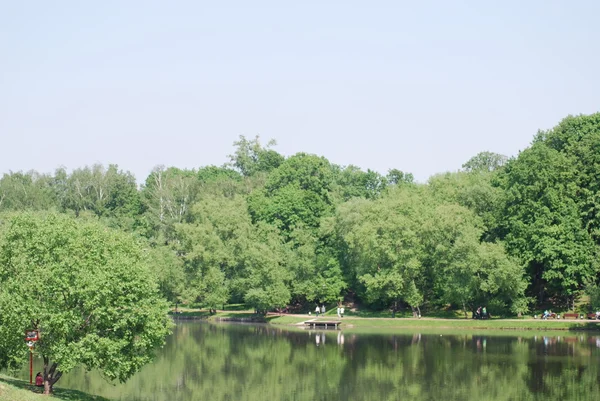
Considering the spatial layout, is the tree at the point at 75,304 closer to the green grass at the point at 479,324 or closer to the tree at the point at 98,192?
the green grass at the point at 479,324

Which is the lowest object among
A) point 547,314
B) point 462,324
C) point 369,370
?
point 369,370

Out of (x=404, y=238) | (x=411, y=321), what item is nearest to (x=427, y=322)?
(x=411, y=321)

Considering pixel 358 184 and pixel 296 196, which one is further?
pixel 358 184

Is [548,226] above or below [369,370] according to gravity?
above

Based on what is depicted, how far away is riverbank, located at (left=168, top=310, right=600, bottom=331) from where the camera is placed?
73375 mm

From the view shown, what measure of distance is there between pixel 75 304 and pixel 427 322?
48.3 metres

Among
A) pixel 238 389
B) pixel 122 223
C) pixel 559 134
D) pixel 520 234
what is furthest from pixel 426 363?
pixel 122 223

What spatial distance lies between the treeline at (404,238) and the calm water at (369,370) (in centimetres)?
1036

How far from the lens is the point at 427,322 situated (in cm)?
8031

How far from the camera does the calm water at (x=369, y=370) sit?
4594cm

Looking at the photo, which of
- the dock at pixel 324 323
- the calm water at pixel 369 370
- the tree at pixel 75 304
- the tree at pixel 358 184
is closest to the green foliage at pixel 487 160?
the tree at pixel 358 184

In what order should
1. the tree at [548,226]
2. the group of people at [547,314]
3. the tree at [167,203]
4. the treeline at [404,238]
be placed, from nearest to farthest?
1. the tree at [548,226]
2. the group of people at [547,314]
3. the treeline at [404,238]
4. the tree at [167,203]

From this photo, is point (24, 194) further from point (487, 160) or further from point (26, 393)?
point (26, 393)

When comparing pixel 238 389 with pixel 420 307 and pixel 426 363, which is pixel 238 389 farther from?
pixel 420 307
